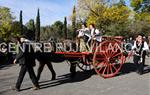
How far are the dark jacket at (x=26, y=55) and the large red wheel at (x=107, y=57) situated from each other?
2683mm

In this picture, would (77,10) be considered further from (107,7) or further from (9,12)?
(9,12)

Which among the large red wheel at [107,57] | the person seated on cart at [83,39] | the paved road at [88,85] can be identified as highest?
the person seated on cart at [83,39]

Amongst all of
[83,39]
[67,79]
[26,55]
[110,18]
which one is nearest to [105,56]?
[83,39]

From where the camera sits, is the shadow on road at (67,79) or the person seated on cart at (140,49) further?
the person seated on cart at (140,49)

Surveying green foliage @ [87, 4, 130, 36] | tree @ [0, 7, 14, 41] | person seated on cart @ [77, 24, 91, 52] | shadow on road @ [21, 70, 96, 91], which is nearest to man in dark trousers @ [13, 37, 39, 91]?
shadow on road @ [21, 70, 96, 91]

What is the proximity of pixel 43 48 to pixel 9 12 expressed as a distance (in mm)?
42295

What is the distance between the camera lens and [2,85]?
38.5ft

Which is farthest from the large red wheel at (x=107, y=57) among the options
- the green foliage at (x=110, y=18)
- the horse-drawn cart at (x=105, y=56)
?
the green foliage at (x=110, y=18)

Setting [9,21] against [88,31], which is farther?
[9,21]

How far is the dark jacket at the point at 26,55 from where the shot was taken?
1050cm

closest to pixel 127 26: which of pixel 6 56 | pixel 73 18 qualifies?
pixel 73 18

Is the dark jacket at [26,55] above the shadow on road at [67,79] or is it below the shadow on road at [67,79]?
above

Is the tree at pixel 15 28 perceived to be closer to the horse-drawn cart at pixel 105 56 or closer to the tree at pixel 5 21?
the tree at pixel 5 21

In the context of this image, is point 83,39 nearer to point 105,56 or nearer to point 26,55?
point 105,56
